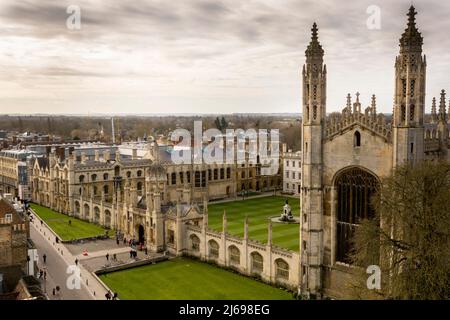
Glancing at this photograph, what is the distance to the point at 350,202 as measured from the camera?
28109 mm

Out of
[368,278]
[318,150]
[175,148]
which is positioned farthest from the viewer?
[175,148]

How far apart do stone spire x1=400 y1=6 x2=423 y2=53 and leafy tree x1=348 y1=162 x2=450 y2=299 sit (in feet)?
19.5

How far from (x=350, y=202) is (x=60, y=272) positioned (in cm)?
2194

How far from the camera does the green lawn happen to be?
44.5 metres

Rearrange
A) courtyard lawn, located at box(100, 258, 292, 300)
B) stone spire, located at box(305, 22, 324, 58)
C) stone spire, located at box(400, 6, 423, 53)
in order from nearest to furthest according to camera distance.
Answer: stone spire, located at box(400, 6, 423, 53), stone spire, located at box(305, 22, 324, 58), courtyard lawn, located at box(100, 258, 292, 300)

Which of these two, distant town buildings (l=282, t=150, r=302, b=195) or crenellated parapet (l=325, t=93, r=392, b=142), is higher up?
crenellated parapet (l=325, t=93, r=392, b=142)

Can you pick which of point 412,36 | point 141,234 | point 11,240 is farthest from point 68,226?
point 412,36

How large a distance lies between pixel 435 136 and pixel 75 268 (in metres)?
26.4

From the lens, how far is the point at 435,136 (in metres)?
29.1

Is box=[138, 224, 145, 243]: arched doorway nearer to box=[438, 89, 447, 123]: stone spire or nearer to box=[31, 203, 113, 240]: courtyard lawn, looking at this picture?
box=[31, 203, 113, 240]: courtyard lawn

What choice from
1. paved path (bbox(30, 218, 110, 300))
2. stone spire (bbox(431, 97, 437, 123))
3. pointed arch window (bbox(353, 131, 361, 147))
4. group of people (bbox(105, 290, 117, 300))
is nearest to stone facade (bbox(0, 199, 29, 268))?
paved path (bbox(30, 218, 110, 300))

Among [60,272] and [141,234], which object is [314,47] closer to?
[60,272]
